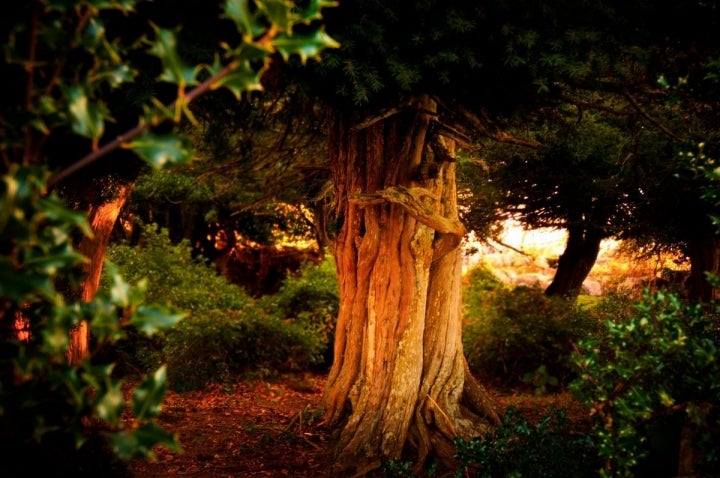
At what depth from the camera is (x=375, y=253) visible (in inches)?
245

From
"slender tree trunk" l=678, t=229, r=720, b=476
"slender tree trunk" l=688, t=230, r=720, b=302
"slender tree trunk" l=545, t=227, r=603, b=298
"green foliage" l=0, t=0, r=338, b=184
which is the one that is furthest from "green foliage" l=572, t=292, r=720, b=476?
"slender tree trunk" l=545, t=227, r=603, b=298

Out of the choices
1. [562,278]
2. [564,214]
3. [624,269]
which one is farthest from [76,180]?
[624,269]

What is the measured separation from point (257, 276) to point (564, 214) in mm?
9893

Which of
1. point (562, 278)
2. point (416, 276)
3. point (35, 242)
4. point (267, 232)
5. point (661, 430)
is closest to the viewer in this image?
point (35, 242)

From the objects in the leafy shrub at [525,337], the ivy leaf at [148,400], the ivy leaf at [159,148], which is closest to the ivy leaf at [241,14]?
the ivy leaf at [159,148]

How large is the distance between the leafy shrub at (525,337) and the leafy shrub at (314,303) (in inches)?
110

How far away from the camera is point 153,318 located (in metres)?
1.74

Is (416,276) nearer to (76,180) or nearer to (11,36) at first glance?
(76,180)

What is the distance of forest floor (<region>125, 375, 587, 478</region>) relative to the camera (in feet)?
19.4

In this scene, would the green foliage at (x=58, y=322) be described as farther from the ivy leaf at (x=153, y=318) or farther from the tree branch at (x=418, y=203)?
the tree branch at (x=418, y=203)

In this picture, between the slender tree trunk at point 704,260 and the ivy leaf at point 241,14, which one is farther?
the slender tree trunk at point 704,260

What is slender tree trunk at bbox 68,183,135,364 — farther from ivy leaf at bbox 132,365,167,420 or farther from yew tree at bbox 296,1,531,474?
ivy leaf at bbox 132,365,167,420

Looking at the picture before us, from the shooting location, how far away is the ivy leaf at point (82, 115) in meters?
1.62

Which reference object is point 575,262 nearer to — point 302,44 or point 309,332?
point 309,332
